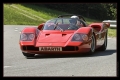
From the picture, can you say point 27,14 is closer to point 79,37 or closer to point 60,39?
point 60,39

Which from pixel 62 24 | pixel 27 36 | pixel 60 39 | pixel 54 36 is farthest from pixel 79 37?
pixel 27 36

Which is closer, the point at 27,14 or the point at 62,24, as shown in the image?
the point at 62,24

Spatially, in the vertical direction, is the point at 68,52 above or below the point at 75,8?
below

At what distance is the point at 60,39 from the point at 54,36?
0.90 ft

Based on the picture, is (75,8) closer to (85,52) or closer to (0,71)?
(85,52)

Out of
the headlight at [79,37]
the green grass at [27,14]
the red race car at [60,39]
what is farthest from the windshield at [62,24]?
the green grass at [27,14]

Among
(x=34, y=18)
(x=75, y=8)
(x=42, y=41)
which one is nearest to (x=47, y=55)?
(x=42, y=41)

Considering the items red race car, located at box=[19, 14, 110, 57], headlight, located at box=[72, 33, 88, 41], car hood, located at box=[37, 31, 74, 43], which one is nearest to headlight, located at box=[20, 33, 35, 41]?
red race car, located at box=[19, 14, 110, 57]

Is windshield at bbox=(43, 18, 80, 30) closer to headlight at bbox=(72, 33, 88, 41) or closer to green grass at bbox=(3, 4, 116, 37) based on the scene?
headlight at bbox=(72, 33, 88, 41)

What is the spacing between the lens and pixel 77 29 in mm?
8492

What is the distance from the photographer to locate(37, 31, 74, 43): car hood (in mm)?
7859

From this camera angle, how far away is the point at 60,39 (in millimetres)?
7859

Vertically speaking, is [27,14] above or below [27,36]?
above

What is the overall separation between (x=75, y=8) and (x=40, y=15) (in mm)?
5961
